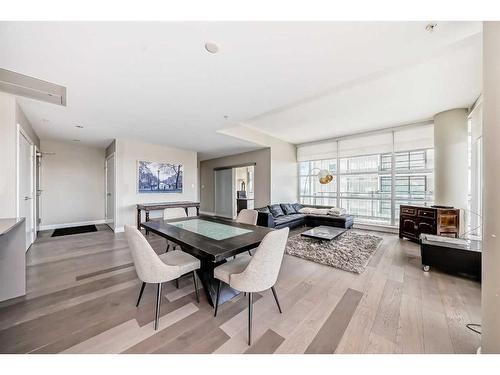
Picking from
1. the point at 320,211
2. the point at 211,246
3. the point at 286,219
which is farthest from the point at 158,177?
the point at 320,211

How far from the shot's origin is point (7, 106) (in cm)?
251

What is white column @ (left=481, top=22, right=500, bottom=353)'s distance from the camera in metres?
1.05

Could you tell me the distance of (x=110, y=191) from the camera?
5.30 meters

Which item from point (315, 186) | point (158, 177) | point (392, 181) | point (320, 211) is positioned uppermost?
point (158, 177)

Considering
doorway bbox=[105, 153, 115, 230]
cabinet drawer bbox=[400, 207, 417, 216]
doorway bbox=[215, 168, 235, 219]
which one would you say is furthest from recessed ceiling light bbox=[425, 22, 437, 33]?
doorway bbox=[215, 168, 235, 219]

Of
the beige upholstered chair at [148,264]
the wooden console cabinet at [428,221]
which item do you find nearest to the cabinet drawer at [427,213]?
the wooden console cabinet at [428,221]

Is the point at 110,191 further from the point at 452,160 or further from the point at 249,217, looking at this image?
the point at 452,160

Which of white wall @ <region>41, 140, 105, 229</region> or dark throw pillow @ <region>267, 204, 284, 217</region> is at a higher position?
white wall @ <region>41, 140, 105, 229</region>

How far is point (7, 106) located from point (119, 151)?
2.29 metres

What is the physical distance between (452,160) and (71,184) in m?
9.23

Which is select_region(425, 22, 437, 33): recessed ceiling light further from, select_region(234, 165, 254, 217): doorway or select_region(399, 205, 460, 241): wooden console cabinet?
select_region(234, 165, 254, 217): doorway

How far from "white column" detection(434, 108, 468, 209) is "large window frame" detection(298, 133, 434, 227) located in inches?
35.4

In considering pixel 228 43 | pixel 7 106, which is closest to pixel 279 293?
pixel 228 43
